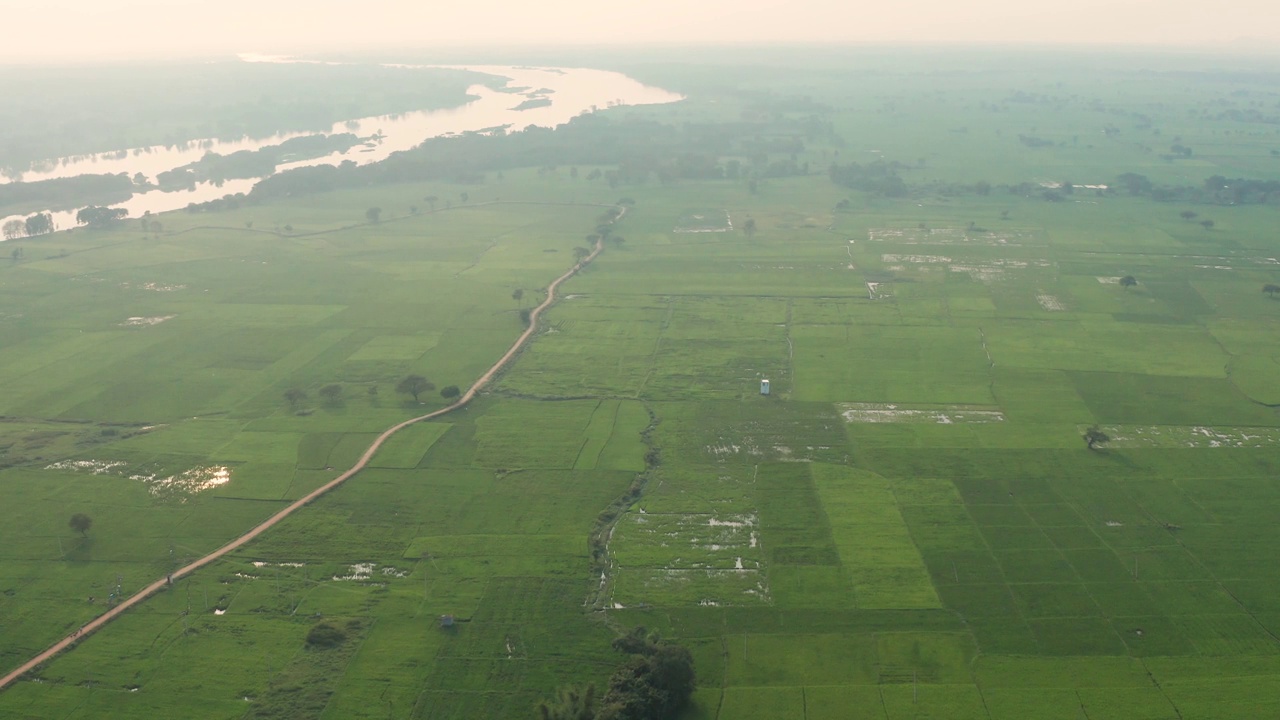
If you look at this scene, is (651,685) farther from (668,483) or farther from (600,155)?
(600,155)

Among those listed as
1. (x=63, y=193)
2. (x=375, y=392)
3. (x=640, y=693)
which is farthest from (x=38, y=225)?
(x=640, y=693)

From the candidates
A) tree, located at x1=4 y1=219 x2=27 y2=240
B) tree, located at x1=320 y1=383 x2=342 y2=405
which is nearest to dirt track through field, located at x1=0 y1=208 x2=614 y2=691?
tree, located at x1=320 y1=383 x2=342 y2=405

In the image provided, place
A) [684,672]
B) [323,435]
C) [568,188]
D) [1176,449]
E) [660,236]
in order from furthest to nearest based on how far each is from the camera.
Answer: [568,188] < [660,236] < [323,435] < [1176,449] < [684,672]

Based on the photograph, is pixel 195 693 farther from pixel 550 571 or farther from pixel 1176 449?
pixel 1176 449

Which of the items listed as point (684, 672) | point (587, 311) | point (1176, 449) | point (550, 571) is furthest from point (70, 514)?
point (1176, 449)

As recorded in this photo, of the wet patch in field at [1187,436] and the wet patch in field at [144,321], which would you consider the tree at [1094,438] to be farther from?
the wet patch in field at [144,321]
